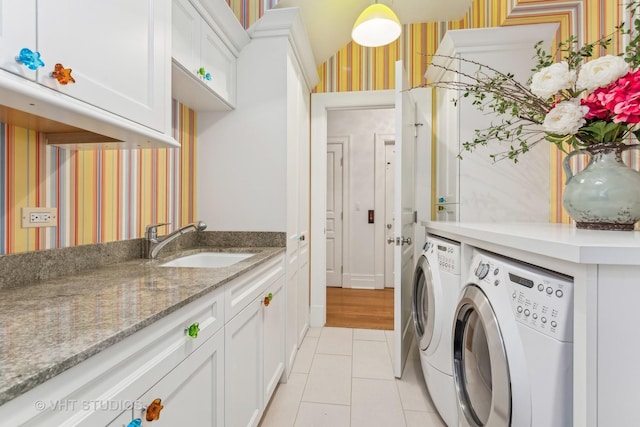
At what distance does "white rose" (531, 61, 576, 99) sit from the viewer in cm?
112

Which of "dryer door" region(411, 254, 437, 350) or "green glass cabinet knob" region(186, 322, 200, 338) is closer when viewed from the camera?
"green glass cabinet knob" region(186, 322, 200, 338)

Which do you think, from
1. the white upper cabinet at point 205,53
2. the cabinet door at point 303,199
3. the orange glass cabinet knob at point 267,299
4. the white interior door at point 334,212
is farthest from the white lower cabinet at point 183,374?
the white interior door at point 334,212

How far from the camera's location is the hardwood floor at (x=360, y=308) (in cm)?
298

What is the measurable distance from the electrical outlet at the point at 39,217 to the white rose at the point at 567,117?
73.1 inches

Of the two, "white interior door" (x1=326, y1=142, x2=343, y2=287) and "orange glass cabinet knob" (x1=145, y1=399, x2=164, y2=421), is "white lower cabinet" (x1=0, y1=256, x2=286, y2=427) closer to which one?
"orange glass cabinet knob" (x1=145, y1=399, x2=164, y2=421)

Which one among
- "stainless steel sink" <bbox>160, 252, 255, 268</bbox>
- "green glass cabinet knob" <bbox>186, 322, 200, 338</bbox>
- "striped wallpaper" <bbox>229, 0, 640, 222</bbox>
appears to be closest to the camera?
"green glass cabinet knob" <bbox>186, 322, 200, 338</bbox>

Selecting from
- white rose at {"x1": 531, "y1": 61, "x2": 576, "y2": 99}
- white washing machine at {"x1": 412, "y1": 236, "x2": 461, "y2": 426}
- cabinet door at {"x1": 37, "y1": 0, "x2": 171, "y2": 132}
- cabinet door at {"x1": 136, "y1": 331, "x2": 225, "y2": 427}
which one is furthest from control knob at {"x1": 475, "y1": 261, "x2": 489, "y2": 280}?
cabinet door at {"x1": 37, "y1": 0, "x2": 171, "y2": 132}

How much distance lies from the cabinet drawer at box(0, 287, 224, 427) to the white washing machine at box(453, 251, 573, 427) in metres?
0.90

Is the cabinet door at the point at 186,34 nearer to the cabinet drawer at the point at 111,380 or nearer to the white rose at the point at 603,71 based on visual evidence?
the cabinet drawer at the point at 111,380

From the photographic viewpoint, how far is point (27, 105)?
761mm

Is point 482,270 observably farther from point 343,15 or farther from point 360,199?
point 360,199

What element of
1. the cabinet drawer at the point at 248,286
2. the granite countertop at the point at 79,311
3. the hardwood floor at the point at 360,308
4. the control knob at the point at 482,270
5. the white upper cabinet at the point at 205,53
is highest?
the white upper cabinet at the point at 205,53

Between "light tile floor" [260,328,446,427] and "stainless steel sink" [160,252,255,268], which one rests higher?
"stainless steel sink" [160,252,255,268]

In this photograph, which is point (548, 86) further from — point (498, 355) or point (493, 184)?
point (493, 184)
